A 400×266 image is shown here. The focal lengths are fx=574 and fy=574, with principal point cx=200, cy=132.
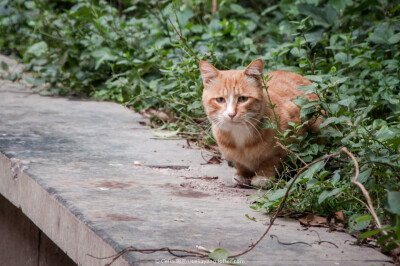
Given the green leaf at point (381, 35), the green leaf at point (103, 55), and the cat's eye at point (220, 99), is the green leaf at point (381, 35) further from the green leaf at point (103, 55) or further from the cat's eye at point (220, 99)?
the green leaf at point (103, 55)

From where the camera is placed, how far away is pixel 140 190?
2799 mm

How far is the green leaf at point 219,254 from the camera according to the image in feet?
6.27

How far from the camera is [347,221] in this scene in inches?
95.3

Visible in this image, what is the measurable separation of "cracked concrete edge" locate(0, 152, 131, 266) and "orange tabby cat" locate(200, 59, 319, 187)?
1095 millimetres

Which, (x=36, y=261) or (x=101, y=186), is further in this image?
(x=36, y=261)

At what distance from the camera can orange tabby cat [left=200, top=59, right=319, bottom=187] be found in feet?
10.5

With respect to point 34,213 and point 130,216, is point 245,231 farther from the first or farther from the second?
point 34,213

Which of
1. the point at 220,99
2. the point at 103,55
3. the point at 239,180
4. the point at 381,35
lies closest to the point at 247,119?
the point at 220,99

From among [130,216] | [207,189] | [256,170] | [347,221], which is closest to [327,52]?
[256,170]

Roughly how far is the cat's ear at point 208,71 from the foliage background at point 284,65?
572 millimetres

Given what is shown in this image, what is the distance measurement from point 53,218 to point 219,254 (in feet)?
3.02

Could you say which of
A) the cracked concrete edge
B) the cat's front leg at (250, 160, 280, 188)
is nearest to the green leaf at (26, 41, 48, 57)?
the cracked concrete edge

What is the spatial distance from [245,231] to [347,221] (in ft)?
1.55

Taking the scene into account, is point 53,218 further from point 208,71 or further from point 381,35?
point 381,35
